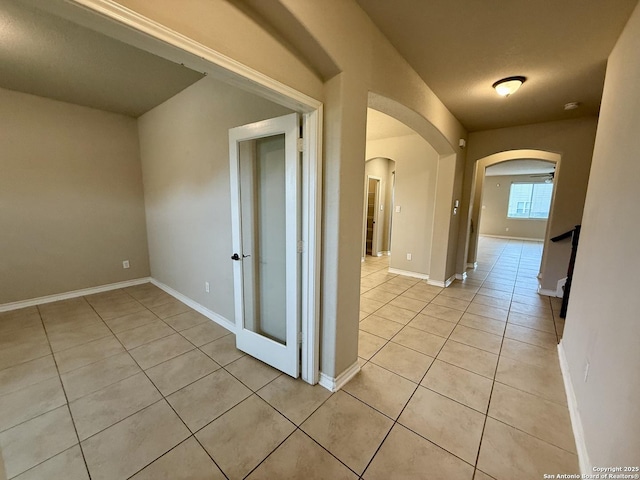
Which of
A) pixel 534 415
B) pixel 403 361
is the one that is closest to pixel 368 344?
pixel 403 361

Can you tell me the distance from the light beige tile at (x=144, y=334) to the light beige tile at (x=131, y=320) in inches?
3.4

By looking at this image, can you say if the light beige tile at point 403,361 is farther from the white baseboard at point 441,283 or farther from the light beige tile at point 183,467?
the white baseboard at point 441,283

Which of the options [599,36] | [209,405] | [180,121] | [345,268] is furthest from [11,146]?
[599,36]

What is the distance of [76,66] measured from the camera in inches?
95.4

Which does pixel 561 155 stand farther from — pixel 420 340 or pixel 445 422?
pixel 445 422

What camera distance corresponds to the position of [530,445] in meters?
1.50

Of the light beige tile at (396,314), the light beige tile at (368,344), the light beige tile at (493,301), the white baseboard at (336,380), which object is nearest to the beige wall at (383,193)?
the light beige tile at (493,301)

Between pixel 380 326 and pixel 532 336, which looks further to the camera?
pixel 380 326

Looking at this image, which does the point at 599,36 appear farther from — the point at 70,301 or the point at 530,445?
the point at 70,301

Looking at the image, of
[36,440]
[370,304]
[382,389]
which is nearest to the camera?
[36,440]

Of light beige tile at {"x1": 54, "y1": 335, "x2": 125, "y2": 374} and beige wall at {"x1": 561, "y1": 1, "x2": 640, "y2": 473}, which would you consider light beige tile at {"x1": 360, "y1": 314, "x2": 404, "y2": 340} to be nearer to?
beige wall at {"x1": 561, "y1": 1, "x2": 640, "y2": 473}

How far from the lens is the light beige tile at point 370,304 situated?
Result: 3379 mm

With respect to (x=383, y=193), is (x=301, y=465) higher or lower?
lower

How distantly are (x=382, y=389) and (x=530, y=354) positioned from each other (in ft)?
5.21
